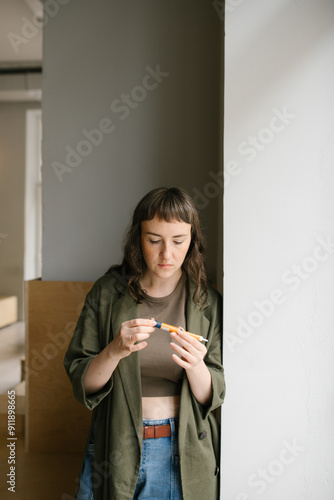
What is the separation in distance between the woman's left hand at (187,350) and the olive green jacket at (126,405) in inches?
5.8

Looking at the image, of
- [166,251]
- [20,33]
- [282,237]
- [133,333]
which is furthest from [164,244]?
[20,33]

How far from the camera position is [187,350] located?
1427 mm

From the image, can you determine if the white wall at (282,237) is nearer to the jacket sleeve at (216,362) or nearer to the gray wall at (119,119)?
the jacket sleeve at (216,362)

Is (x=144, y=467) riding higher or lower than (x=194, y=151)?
lower

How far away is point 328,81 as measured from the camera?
1.58 m

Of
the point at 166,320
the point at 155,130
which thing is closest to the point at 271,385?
the point at 166,320

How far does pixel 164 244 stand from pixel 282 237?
46cm

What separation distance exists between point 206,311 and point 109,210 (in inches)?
40.8

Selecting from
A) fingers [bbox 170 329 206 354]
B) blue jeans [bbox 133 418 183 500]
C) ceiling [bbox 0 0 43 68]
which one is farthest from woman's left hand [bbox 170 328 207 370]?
ceiling [bbox 0 0 43 68]

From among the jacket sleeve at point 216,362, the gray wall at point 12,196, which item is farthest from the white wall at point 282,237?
the gray wall at point 12,196

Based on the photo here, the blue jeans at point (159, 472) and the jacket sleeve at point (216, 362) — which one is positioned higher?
the jacket sleeve at point (216, 362)

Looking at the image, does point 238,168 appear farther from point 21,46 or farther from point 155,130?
point 21,46

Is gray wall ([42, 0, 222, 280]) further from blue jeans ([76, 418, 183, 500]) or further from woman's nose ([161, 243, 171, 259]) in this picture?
blue jeans ([76, 418, 183, 500])

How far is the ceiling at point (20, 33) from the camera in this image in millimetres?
4012
